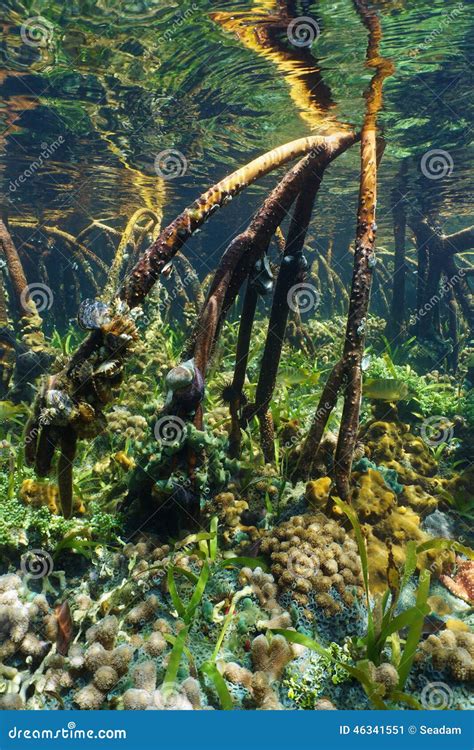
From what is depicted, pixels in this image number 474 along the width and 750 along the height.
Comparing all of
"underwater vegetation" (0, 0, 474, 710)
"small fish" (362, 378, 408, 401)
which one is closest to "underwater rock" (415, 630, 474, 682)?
"underwater vegetation" (0, 0, 474, 710)

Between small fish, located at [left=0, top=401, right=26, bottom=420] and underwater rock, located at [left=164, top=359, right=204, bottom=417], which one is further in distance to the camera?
small fish, located at [left=0, top=401, right=26, bottom=420]

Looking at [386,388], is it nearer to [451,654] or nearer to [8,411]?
[451,654]

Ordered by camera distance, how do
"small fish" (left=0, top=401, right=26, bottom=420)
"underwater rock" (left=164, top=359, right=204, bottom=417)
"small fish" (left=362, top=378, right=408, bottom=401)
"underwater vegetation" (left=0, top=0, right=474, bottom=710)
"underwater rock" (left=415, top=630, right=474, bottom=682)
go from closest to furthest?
"underwater vegetation" (left=0, top=0, right=474, bottom=710), "underwater rock" (left=415, top=630, right=474, bottom=682), "underwater rock" (left=164, top=359, right=204, bottom=417), "small fish" (left=362, top=378, right=408, bottom=401), "small fish" (left=0, top=401, right=26, bottom=420)

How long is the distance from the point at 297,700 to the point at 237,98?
1094 centimetres

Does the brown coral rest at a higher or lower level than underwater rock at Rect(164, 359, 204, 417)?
lower

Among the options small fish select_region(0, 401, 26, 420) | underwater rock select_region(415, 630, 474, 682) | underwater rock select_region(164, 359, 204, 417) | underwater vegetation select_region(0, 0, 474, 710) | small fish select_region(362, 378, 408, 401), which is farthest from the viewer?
small fish select_region(0, 401, 26, 420)

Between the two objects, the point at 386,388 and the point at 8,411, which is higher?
the point at 386,388

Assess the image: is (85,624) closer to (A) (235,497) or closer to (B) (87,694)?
(B) (87,694)

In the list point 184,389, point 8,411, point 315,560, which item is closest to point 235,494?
point 315,560

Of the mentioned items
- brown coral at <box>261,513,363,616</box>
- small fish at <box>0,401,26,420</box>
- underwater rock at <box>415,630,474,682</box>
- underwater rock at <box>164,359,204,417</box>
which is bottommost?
underwater rock at <box>415,630,474,682</box>

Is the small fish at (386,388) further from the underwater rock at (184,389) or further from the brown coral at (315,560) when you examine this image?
the underwater rock at (184,389)

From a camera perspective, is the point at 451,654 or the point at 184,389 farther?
the point at 184,389

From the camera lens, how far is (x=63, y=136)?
12531 millimetres

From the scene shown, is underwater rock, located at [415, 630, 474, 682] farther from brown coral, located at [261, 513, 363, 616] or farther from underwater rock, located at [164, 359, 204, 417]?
underwater rock, located at [164, 359, 204, 417]
